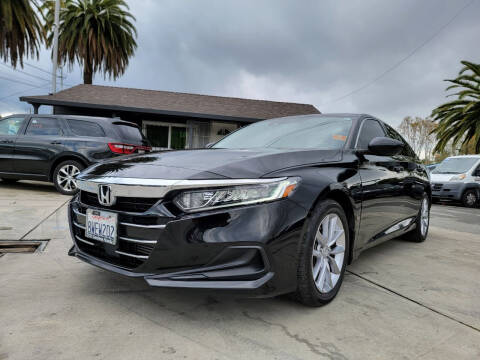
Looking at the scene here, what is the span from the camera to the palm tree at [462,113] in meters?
19.8

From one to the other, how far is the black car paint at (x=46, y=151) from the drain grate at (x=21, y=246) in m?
3.48

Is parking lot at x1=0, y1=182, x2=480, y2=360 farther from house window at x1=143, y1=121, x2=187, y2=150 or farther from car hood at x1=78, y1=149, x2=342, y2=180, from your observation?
house window at x1=143, y1=121, x2=187, y2=150

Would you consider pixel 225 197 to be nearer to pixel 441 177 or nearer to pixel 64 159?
pixel 64 159

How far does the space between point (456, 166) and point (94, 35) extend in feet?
64.8

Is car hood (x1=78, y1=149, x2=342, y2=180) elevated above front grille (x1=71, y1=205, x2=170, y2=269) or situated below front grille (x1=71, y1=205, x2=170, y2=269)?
above

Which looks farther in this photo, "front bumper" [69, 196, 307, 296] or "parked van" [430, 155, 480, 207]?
"parked van" [430, 155, 480, 207]

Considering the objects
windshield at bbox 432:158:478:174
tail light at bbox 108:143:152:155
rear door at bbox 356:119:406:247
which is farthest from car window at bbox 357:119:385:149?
windshield at bbox 432:158:478:174

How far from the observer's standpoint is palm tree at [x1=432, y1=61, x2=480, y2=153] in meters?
19.8

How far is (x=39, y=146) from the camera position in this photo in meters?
6.89

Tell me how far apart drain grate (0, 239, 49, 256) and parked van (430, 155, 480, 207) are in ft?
37.9

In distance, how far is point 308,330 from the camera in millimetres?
1996

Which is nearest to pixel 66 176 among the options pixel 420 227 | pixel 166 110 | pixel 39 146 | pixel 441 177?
pixel 39 146

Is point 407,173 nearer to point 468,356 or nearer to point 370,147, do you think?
point 370,147

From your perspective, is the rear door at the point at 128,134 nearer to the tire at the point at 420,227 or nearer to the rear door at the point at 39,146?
the rear door at the point at 39,146
